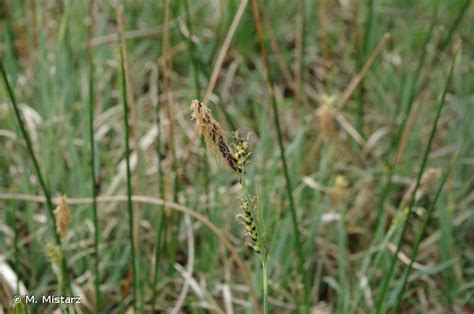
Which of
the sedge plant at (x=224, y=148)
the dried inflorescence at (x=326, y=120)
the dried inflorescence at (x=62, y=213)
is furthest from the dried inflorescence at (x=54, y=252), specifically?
the dried inflorescence at (x=326, y=120)

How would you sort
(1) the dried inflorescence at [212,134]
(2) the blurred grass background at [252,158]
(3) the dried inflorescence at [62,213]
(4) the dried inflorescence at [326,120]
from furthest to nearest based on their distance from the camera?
(4) the dried inflorescence at [326,120] < (2) the blurred grass background at [252,158] < (3) the dried inflorescence at [62,213] < (1) the dried inflorescence at [212,134]

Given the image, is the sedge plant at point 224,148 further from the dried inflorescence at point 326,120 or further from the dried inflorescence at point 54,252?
the dried inflorescence at point 326,120

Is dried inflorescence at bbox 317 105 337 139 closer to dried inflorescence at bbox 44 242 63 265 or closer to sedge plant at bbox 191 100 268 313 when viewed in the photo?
dried inflorescence at bbox 44 242 63 265

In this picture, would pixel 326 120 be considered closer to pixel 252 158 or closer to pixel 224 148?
pixel 252 158

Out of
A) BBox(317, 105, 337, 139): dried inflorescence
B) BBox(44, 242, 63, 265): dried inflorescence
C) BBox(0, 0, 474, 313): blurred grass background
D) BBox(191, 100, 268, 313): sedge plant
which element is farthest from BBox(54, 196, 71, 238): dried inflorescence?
BBox(317, 105, 337, 139): dried inflorescence

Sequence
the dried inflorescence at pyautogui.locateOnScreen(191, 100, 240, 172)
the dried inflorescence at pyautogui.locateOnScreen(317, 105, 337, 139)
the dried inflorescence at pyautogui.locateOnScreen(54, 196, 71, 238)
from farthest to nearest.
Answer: the dried inflorescence at pyautogui.locateOnScreen(317, 105, 337, 139) < the dried inflorescence at pyautogui.locateOnScreen(54, 196, 71, 238) < the dried inflorescence at pyautogui.locateOnScreen(191, 100, 240, 172)

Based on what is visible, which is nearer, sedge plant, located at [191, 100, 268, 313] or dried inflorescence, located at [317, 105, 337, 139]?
sedge plant, located at [191, 100, 268, 313]

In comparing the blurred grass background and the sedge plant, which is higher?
the sedge plant
